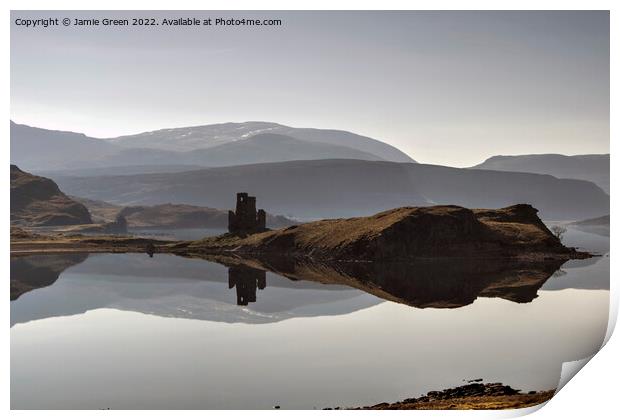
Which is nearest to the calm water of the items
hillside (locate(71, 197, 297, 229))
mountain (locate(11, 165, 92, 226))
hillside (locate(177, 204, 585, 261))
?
hillside (locate(177, 204, 585, 261))

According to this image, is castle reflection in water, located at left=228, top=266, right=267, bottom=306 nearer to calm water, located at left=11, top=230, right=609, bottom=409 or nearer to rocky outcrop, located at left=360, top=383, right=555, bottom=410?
calm water, located at left=11, top=230, right=609, bottom=409

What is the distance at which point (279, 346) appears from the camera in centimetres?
2602

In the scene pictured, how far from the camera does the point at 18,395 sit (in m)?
20.6

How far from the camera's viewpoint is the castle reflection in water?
1608 inches

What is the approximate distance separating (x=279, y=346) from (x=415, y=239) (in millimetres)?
38095

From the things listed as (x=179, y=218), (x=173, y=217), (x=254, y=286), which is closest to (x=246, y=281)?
(x=254, y=286)

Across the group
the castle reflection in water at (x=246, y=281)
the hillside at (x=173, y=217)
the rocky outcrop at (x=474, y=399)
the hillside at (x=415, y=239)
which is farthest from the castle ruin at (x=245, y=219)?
the hillside at (x=173, y=217)

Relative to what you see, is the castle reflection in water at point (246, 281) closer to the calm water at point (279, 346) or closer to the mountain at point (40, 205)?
the calm water at point (279, 346)

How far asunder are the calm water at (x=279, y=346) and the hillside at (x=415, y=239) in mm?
17550

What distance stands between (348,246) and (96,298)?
28934 millimetres

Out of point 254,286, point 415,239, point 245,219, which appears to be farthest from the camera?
point 245,219

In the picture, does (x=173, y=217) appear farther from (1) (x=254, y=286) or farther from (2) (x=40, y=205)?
(1) (x=254, y=286)

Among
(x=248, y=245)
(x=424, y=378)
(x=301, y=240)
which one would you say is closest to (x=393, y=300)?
(x=424, y=378)
